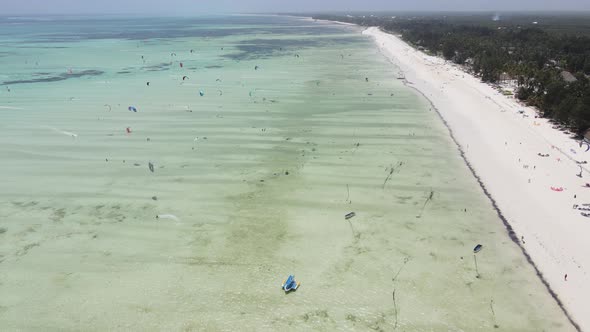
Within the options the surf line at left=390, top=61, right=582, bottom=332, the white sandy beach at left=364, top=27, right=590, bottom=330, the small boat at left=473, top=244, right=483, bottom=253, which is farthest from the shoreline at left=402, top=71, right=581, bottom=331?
the small boat at left=473, top=244, right=483, bottom=253

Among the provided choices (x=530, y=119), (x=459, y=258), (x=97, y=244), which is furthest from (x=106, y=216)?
(x=530, y=119)

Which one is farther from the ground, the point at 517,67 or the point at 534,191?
the point at 517,67

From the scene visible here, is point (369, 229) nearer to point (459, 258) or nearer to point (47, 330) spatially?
point (459, 258)

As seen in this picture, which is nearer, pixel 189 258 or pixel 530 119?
pixel 189 258

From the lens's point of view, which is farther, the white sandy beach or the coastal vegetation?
the coastal vegetation

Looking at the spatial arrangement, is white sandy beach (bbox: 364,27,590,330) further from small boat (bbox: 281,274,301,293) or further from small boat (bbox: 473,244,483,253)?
small boat (bbox: 281,274,301,293)

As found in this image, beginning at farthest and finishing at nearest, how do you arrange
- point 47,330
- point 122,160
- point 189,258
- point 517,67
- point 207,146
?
point 517,67 < point 207,146 < point 122,160 < point 189,258 < point 47,330

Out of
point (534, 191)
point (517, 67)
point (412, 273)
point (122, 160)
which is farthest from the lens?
point (517, 67)
